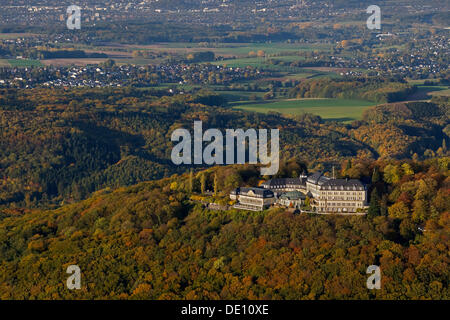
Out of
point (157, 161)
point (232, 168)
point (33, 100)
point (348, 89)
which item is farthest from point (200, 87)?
point (232, 168)

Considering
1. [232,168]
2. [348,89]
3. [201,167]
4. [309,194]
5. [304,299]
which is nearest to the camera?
[304,299]

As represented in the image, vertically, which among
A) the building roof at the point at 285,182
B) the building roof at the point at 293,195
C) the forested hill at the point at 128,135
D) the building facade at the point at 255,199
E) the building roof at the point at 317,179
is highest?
the building roof at the point at 317,179

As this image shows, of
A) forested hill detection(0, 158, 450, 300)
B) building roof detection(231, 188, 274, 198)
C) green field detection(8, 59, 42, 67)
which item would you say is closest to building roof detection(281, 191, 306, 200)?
building roof detection(231, 188, 274, 198)

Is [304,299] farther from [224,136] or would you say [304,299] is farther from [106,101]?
[106,101]

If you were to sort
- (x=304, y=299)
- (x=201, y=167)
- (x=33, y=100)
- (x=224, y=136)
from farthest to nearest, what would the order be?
(x=33, y=100)
(x=224, y=136)
(x=201, y=167)
(x=304, y=299)

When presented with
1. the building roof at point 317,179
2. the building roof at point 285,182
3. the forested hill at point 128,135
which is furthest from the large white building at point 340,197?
the forested hill at point 128,135

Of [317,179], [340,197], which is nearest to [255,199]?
[317,179]

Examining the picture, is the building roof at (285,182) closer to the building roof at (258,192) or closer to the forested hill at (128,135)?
the building roof at (258,192)
